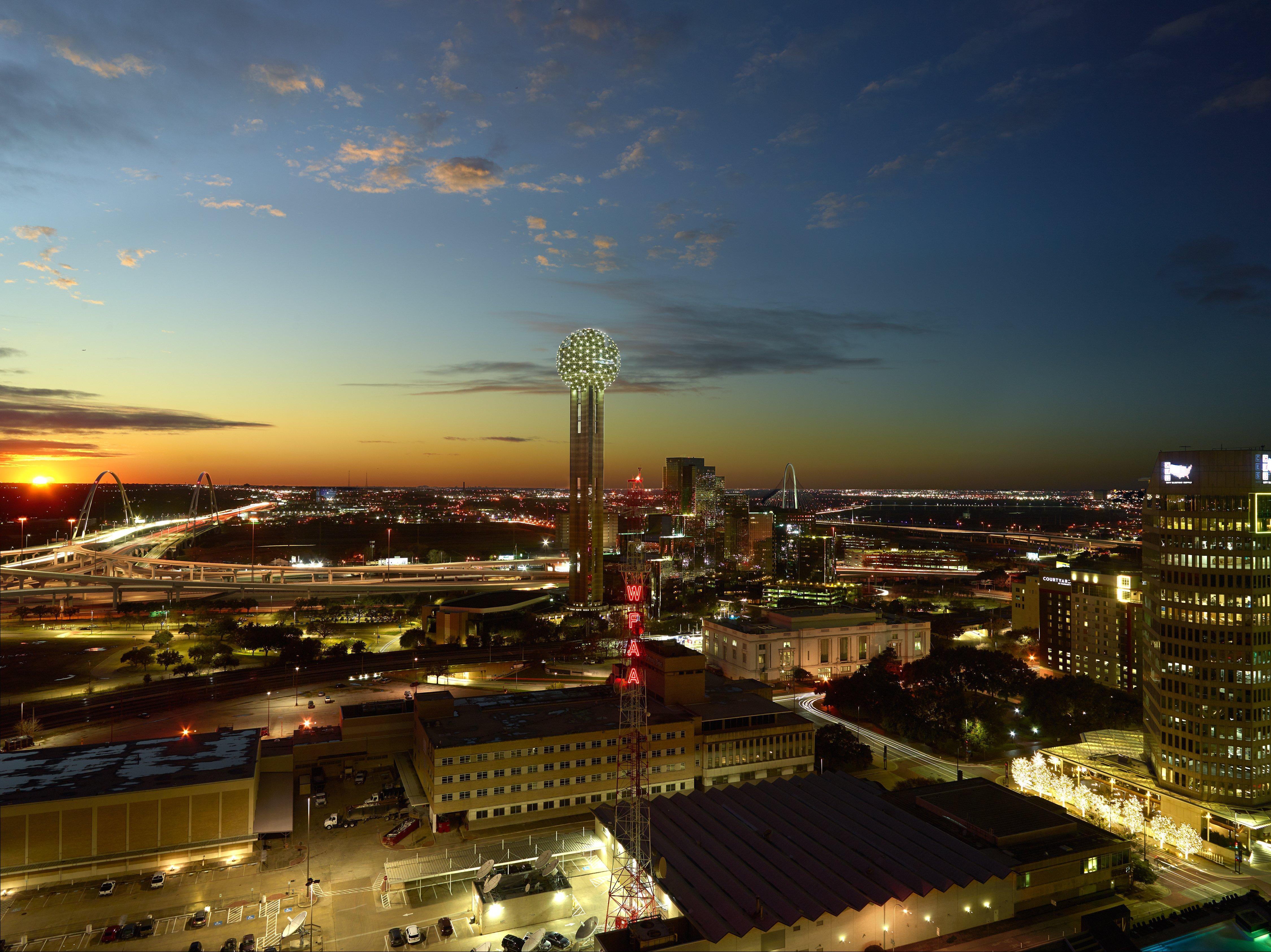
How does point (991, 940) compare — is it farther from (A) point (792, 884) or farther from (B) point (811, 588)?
(B) point (811, 588)

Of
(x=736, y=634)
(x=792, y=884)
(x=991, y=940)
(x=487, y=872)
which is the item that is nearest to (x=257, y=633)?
(x=736, y=634)

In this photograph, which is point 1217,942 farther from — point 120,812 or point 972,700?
point 972,700

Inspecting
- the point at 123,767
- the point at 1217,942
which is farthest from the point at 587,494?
the point at 1217,942

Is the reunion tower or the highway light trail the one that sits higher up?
the reunion tower

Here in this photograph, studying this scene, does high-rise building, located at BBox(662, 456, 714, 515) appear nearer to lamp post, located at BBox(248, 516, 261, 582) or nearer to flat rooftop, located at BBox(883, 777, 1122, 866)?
lamp post, located at BBox(248, 516, 261, 582)

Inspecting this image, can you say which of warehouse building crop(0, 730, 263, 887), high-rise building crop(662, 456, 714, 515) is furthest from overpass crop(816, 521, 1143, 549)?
warehouse building crop(0, 730, 263, 887)

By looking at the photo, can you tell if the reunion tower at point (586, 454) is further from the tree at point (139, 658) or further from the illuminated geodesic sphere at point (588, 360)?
the tree at point (139, 658)
